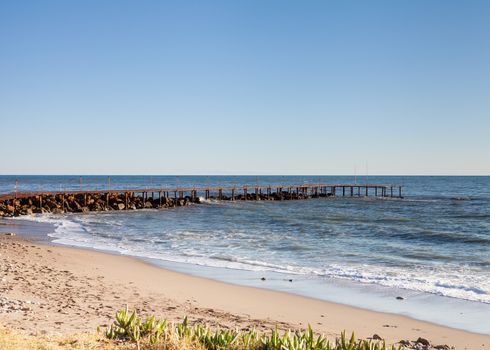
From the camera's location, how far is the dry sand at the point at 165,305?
8715 millimetres

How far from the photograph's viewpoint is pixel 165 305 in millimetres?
10531

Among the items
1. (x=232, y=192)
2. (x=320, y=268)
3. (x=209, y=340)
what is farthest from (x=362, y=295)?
(x=232, y=192)

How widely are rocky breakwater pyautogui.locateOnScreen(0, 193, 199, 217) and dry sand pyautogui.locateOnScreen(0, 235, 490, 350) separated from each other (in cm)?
2665

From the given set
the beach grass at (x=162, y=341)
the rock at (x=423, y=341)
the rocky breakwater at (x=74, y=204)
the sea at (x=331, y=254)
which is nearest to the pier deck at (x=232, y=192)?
the rocky breakwater at (x=74, y=204)

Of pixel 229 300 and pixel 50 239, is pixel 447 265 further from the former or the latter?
pixel 50 239

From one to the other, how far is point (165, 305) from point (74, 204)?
118 feet

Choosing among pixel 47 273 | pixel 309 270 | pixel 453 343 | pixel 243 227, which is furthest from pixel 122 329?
pixel 243 227

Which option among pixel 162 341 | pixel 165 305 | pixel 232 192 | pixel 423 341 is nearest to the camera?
pixel 162 341

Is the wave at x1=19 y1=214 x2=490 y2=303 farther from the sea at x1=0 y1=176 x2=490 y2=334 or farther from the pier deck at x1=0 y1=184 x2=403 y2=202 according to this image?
the pier deck at x1=0 y1=184 x2=403 y2=202

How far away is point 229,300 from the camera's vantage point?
1157cm

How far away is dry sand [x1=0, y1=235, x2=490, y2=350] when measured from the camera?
8715 millimetres

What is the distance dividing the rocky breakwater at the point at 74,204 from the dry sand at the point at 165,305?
26.7 meters

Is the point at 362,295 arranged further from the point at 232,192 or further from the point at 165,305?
the point at 232,192

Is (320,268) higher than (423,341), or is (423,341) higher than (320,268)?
(423,341)
